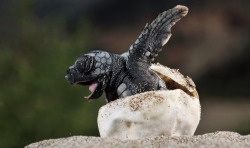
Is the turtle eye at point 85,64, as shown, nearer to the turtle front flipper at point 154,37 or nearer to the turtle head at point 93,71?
the turtle head at point 93,71

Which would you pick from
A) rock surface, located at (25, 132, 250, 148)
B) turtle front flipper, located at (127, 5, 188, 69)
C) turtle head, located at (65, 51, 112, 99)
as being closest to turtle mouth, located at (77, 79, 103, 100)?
turtle head, located at (65, 51, 112, 99)

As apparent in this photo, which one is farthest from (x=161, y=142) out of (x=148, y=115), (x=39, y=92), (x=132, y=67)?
(x=39, y=92)

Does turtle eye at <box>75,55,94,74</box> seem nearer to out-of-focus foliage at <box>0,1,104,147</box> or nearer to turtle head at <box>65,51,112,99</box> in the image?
turtle head at <box>65,51,112,99</box>

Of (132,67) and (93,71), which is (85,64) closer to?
(93,71)

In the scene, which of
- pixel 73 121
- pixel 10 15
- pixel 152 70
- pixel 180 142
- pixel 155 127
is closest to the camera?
pixel 180 142

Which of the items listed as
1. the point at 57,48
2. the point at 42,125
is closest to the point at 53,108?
the point at 42,125

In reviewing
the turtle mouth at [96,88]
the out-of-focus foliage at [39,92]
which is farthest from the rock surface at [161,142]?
the out-of-focus foliage at [39,92]

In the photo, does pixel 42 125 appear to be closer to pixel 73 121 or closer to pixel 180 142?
pixel 73 121

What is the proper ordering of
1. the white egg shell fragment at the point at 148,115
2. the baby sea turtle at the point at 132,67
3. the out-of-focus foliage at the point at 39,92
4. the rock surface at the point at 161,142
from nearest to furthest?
the rock surface at the point at 161,142
the white egg shell fragment at the point at 148,115
the baby sea turtle at the point at 132,67
the out-of-focus foliage at the point at 39,92
